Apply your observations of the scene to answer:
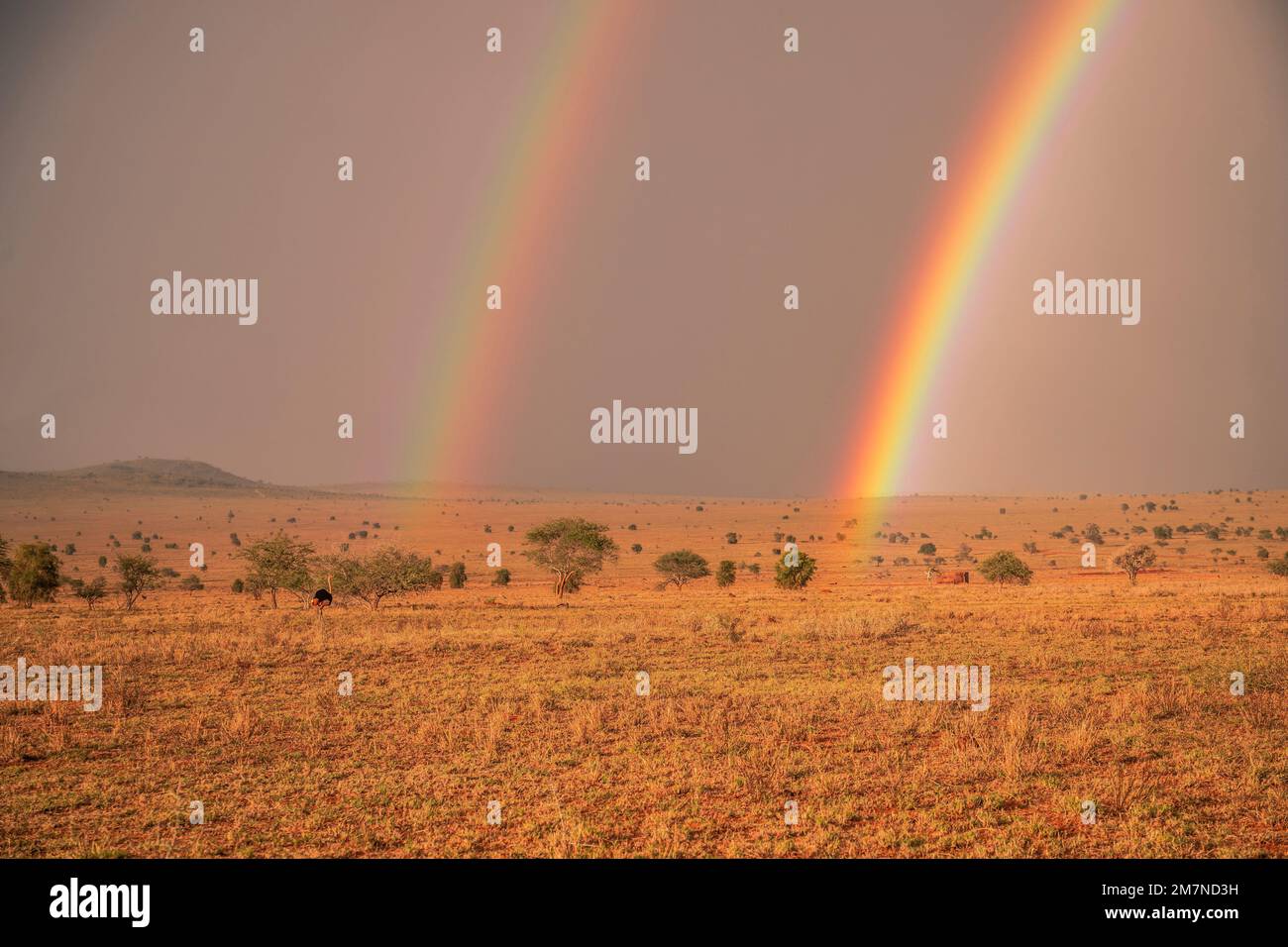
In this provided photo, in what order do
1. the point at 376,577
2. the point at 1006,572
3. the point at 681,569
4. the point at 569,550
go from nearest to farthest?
the point at 376,577, the point at 569,550, the point at 1006,572, the point at 681,569

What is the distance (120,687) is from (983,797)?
1639 centimetres

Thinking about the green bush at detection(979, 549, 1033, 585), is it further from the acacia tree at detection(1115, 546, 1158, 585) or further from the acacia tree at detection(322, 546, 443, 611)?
the acacia tree at detection(322, 546, 443, 611)

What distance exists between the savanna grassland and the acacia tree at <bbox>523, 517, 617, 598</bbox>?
1505 centimetres

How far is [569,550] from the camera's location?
175 feet

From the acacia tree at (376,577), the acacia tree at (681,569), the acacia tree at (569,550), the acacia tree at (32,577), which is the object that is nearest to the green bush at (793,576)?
the acacia tree at (681,569)

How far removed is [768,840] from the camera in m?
9.80

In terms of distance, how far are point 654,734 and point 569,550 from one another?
38646 millimetres

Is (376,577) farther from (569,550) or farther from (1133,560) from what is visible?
(1133,560)

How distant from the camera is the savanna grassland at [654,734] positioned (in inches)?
401

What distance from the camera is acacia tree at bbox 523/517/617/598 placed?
53000 millimetres

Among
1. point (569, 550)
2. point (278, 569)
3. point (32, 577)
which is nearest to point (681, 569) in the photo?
point (569, 550)

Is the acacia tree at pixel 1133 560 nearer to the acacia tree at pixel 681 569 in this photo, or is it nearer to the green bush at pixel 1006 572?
the green bush at pixel 1006 572
